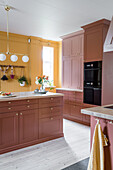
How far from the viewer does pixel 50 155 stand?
2760mm

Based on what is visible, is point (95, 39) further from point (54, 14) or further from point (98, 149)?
point (98, 149)

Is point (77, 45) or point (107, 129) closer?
point (107, 129)

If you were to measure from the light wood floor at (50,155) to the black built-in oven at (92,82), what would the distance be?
106cm

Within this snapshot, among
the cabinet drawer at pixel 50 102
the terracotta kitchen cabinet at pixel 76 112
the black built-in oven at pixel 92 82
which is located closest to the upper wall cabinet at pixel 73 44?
the black built-in oven at pixel 92 82

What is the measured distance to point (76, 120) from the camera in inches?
188

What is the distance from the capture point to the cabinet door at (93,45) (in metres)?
3.95

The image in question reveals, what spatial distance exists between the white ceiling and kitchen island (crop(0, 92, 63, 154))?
1.84 metres

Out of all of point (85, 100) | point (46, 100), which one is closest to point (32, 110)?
point (46, 100)

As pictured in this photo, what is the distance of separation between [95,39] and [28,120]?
8.50 feet

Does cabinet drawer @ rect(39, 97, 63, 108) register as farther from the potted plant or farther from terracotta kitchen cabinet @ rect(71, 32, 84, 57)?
the potted plant

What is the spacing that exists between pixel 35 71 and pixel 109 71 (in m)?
2.80

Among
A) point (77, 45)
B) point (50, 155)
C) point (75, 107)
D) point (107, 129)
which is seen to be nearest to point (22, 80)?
point (75, 107)

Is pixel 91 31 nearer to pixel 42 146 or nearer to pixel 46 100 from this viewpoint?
pixel 46 100

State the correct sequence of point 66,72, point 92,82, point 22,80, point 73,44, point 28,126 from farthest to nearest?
point 22,80, point 66,72, point 73,44, point 92,82, point 28,126
